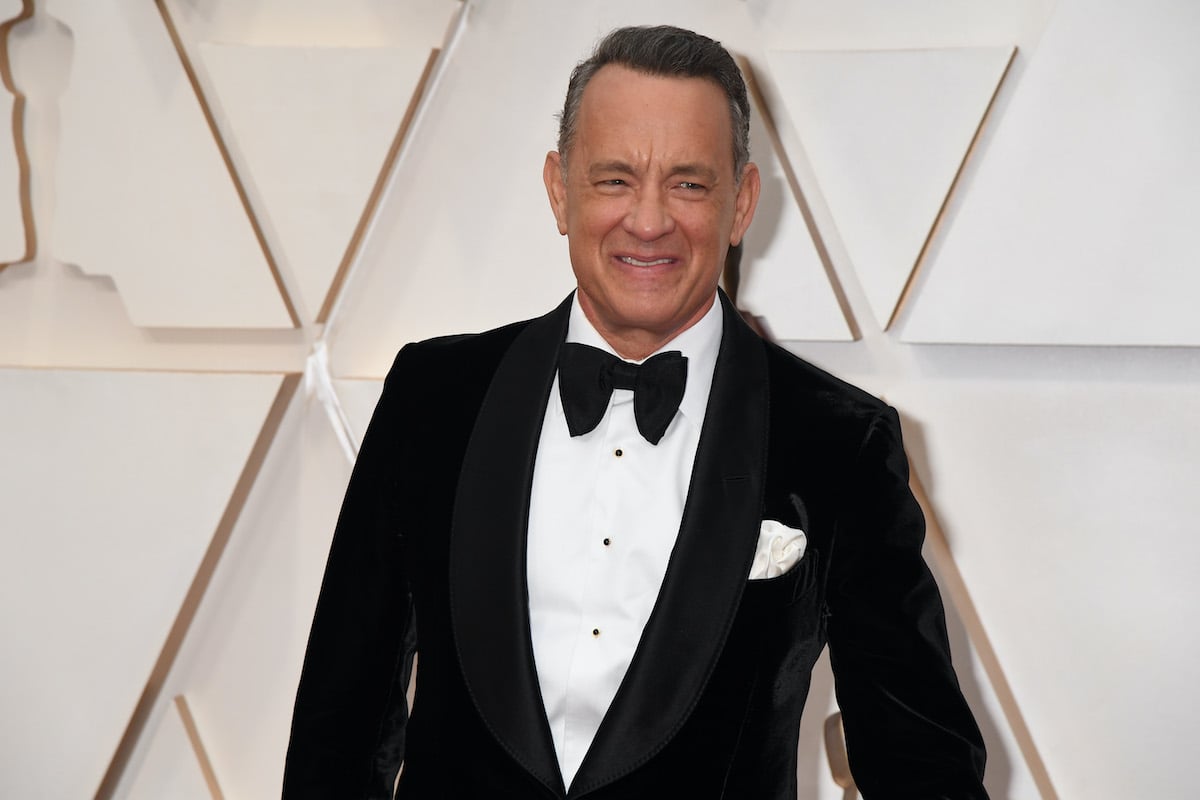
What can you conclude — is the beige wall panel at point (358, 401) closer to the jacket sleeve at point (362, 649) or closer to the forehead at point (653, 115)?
the jacket sleeve at point (362, 649)

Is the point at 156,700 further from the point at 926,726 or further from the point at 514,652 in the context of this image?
the point at 926,726

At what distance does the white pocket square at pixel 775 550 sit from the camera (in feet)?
4.08

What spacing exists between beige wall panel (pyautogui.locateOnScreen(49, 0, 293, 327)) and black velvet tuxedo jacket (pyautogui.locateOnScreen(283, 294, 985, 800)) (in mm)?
718

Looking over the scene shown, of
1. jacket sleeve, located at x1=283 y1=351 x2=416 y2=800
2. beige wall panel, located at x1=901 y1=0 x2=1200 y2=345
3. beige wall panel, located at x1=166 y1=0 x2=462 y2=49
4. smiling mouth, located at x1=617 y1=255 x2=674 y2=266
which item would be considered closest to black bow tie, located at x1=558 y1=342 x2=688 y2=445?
smiling mouth, located at x1=617 y1=255 x2=674 y2=266

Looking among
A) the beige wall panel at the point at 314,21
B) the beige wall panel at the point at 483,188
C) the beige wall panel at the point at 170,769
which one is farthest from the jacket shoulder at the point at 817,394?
the beige wall panel at the point at 170,769

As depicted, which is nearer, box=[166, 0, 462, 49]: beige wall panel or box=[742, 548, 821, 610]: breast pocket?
box=[742, 548, 821, 610]: breast pocket

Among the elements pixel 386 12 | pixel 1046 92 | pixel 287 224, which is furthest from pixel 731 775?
pixel 386 12

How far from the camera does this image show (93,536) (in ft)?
6.57

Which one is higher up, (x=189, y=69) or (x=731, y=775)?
(x=189, y=69)

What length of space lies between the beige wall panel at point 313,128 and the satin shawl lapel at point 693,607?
915 mm

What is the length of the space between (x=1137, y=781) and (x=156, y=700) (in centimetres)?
166

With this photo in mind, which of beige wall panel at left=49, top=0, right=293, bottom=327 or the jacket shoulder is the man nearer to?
the jacket shoulder

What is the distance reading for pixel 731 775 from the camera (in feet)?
4.03

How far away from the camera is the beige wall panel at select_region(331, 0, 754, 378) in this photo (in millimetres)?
1852
